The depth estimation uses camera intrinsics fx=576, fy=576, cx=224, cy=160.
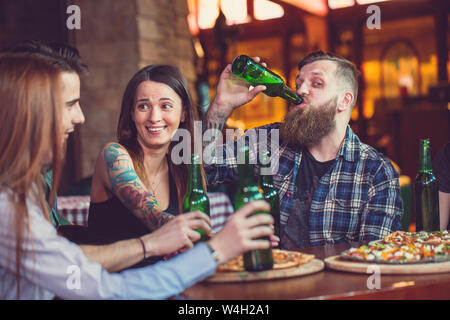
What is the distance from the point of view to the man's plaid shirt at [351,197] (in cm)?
195

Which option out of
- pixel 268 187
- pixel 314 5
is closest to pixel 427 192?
pixel 268 187

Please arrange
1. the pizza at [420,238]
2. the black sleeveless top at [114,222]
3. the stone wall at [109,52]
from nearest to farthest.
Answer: the pizza at [420,238]
the black sleeveless top at [114,222]
the stone wall at [109,52]

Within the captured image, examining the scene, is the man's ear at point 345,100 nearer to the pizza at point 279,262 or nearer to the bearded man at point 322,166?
the bearded man at point 322,166

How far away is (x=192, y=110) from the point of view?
2.00 metres

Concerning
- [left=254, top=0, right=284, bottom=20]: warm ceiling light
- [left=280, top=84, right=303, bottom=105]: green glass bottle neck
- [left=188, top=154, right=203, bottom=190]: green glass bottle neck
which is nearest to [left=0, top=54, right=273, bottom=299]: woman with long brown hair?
[left=188, top=154, right=203, bottom=190]: green glass bottle neck

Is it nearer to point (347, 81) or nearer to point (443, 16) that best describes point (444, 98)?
point (443, 16)

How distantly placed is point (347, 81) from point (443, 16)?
7.05 metres

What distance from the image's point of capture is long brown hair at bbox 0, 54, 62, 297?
1109 mm

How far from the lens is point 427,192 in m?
1.78

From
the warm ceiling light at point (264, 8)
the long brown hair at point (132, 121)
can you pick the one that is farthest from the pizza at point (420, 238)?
the warm ceiling light at point (264, 8)

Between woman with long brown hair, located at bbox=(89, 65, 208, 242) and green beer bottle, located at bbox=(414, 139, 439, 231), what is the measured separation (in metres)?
0.76

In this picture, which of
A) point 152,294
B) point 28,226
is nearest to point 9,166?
point 28,226

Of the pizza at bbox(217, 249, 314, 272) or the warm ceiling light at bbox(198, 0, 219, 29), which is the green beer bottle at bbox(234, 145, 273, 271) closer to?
the pizza at bbox(217, 249, 314, 272)

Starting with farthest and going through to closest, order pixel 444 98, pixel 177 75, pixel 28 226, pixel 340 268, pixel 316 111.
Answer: pixel 444 98
pixel 316 111
pixel 177 75
pixel 340 268
pixel 28 226
